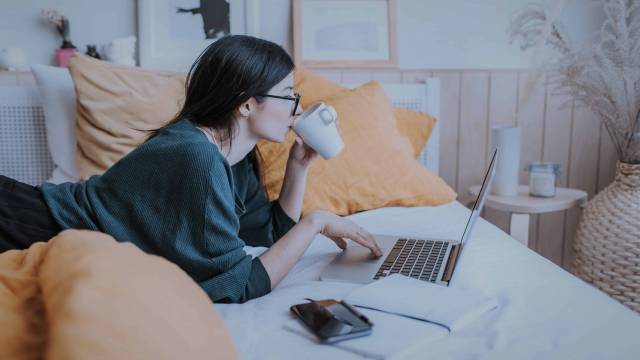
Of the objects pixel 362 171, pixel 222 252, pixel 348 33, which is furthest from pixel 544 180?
pixel 222 252

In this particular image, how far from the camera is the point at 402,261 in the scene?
105cm

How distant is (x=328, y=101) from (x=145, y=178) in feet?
3.10

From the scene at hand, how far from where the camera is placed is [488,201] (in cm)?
188

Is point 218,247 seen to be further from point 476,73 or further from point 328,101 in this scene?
point 476,73

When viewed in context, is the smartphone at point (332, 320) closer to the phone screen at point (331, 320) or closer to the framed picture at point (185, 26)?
the phone screen at point (331, 320)

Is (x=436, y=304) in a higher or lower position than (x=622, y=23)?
lower

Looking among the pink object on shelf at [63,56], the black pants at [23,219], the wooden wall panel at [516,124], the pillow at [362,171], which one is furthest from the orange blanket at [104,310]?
the wooden wall panel at [516,124]

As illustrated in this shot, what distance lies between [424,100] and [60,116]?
135 cm

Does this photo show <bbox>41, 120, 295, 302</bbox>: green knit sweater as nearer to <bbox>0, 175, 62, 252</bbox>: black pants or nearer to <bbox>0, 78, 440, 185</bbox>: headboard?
<bbox>0, 175, 62, 252</bbox>: black pants

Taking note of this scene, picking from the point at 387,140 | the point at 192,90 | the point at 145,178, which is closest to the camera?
the point at 145,178

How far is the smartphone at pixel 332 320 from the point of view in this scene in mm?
678

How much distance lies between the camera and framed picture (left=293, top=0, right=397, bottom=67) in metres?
2.09

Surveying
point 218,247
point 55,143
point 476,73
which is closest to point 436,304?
point 218,247

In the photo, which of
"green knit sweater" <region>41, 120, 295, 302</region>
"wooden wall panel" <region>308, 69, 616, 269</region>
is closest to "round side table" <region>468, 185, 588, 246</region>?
"wooden wall panel" <region>308, 69, 616, 269</region>
